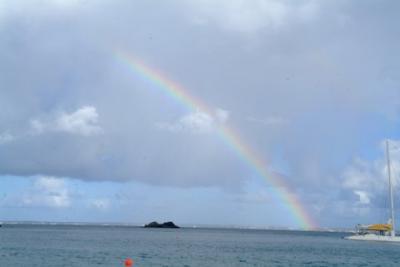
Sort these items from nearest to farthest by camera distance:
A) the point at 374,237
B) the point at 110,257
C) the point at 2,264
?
1. the point at 2,264
2. the point at 110,257
3. the point at 374,237

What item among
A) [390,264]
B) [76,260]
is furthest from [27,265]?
[390,264]

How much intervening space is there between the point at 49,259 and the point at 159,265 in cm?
1978

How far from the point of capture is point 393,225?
183750mm

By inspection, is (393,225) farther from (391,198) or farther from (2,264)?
(2,264)

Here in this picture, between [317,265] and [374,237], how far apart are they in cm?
11506

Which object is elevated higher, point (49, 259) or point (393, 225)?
point (393, 225)

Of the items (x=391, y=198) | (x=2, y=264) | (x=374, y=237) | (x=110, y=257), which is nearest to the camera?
(x=2, y=264)

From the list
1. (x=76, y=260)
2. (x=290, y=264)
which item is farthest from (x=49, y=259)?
(x=290, y=264)

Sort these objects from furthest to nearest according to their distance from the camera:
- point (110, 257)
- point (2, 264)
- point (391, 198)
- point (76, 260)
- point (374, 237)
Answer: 1. point (374, 237)
2. point (391, 198)
3. point (110, 257)
4. point (76, 260)
5. point (2, 264)

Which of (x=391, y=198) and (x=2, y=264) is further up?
(x=391, y=198)

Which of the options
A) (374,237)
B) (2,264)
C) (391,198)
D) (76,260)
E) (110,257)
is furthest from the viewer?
(374,237)

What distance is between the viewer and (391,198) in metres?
181

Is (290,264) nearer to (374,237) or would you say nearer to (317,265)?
(317,265)

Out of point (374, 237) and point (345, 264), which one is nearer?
point (345, 264)
